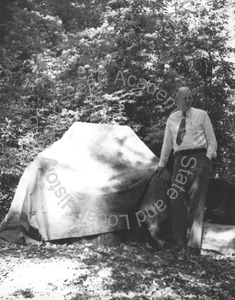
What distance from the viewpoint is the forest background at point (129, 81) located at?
300 inches

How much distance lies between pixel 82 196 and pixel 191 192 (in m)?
1.25

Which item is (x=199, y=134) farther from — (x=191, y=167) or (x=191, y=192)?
(x=191, y=192)

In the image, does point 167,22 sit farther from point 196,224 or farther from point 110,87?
point 196,224

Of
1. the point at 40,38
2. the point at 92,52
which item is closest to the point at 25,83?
the point at 92,52

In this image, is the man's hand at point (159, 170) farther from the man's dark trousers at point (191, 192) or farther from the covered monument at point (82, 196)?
the man's dark trousers at point (191, 192)

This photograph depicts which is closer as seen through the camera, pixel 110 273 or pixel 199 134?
pixel 110 273

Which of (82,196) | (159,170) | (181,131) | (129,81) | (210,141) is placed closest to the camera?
(210,141)

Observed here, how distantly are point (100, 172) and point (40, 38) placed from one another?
23.4ft

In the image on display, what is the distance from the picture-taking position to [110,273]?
149 inches

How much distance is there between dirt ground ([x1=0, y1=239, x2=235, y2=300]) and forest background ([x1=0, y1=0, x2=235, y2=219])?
128 inches

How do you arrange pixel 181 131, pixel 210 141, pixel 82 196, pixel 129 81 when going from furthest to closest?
pixel 129 81
pixel 82 196
pixel 181 131
pixel 210 141

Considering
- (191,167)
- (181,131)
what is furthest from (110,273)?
(181,131)

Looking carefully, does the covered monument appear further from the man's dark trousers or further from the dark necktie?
the dark necktie

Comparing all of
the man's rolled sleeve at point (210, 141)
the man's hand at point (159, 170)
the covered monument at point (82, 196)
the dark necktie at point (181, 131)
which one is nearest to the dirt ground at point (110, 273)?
the covered monument at point (82, 196)
